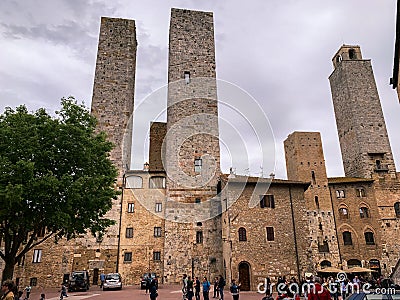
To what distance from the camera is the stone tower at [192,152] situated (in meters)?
26.6

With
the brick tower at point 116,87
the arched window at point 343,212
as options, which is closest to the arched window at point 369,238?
the arched window at point 343,212

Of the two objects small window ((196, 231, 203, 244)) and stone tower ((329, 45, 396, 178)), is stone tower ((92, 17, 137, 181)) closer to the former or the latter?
small window ((196, 231, 203, 244))

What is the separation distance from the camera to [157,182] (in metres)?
29.6

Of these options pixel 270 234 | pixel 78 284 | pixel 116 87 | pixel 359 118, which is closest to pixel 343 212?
pixel 359 118

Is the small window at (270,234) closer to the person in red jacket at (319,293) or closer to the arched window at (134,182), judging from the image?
the arched window at (134,182)

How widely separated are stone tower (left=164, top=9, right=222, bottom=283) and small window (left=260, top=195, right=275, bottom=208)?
4.22 meters

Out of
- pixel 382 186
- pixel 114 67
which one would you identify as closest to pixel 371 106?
pixel 382 186

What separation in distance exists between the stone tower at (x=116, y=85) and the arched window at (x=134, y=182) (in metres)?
0.86

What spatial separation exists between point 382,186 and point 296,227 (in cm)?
1488

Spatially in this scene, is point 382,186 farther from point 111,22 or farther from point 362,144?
point 111,22

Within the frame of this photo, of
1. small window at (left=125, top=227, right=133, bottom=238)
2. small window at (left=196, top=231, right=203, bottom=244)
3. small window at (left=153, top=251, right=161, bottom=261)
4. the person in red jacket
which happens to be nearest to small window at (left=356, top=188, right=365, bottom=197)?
small window at (left=196, top=231, right=203, bottom=244)

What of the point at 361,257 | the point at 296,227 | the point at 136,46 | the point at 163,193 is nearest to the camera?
the point at 296,227

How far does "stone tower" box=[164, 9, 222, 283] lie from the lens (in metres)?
26.6

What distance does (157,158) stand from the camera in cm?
3381
